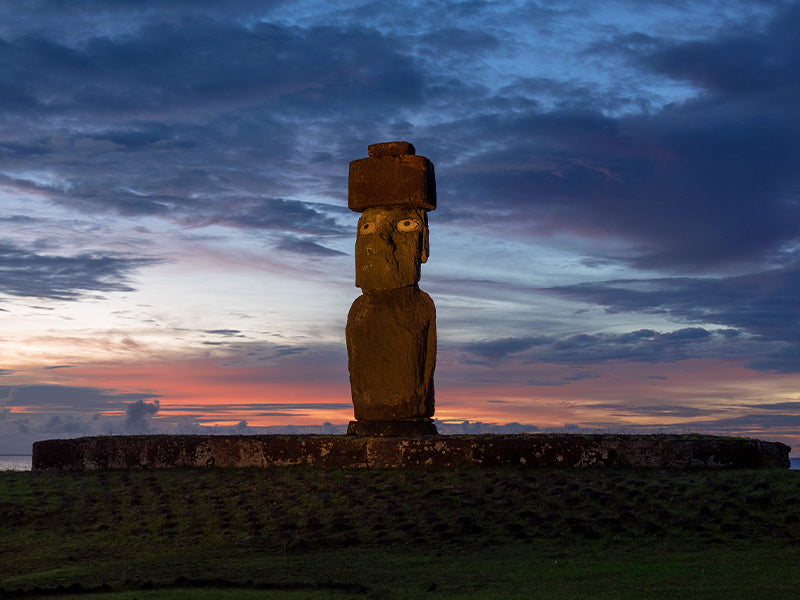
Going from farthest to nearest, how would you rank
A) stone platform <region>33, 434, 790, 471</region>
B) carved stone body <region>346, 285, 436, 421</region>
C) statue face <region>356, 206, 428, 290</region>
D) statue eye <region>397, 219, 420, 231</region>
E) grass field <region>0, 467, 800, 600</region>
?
statue eye <region>397, 219, 420, 231</region> → statue face <region>356, 206, 428, 290</region> → carved stone body <region>346, 285, 436, 421</region> → stone platform <region>33, 434, 790, 471</region> → grass field <region>0, 467, 800, 600</region>

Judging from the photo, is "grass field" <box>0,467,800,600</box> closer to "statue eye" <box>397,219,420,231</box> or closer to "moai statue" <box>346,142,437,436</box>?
"moai statue" <box>346,142,437,436</box>

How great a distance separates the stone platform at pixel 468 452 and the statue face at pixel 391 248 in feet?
9.06

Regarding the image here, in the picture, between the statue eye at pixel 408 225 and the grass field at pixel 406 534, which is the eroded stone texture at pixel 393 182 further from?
the grass field at pixel 406 534

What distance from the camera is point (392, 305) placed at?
45.1 ft

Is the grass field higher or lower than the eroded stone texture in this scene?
lower

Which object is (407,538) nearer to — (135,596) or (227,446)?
(135,596)

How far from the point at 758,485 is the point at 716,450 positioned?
1.73m

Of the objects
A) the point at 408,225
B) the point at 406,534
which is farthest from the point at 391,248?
the point at 406,534

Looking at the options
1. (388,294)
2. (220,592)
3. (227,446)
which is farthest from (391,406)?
(220,592)

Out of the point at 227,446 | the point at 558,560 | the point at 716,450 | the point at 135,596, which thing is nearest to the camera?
the point at 135,596

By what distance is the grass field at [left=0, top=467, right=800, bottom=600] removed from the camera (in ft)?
23.1

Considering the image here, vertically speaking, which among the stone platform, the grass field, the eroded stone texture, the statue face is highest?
the eroded stone texture

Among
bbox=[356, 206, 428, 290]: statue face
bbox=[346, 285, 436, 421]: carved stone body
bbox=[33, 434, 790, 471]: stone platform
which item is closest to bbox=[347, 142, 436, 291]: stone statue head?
bbox=[356, 206, 428, 290]: statue face

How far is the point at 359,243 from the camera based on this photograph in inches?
555
